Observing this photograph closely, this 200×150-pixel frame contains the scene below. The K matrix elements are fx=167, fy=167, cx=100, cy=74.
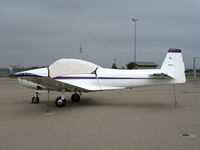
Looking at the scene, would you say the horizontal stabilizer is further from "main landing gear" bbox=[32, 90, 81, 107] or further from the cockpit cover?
"main landing gear" bbox=[32, 90, 81, 107]

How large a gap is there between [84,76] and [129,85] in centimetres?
192

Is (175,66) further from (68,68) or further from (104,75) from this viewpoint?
(68,68)

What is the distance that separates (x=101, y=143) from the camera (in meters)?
3.15

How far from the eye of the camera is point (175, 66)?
6.61 m

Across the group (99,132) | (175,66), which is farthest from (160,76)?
(99,132)

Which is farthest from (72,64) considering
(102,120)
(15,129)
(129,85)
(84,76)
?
(15,129)

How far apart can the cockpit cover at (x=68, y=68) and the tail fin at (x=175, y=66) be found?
9.94 ft

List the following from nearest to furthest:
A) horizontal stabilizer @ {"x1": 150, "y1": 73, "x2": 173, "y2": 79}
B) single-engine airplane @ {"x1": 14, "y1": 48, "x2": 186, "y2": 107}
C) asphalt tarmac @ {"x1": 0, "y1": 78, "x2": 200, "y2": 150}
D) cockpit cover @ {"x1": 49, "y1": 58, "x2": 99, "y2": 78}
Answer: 1. asphalt tarmac @ {"x1": 0, "y1": 78, "x2": 200, "y2": 150}
2. horizontal stabilizer @ {"x1": 150, "y1": 73, "x2": 173, "y2": 79}
3. single-engine airplane @ {"x1": 14, "y1": 48, "x2": 186, "y2": 107}
4. cockpit cover @ {"x1": 49, "y1": 58, "x2": 99, "y2": 78}

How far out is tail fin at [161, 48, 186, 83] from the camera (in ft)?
21.5

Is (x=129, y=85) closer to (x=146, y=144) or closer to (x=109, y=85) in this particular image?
(x=109, y=85)

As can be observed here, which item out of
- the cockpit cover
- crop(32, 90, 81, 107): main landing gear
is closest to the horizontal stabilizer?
the cockpit cover

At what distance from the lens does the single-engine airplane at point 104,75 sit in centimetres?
657

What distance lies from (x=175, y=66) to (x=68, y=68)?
4355mm

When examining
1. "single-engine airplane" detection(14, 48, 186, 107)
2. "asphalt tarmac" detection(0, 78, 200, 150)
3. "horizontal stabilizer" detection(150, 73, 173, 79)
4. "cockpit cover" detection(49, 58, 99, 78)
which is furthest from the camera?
"cockpit cover" detection(49, 58, 99, 78)
